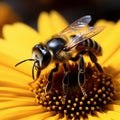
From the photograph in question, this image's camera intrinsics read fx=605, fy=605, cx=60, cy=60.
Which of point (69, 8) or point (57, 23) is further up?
point (69, 8)

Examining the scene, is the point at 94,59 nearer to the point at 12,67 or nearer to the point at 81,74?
the point at 81,74

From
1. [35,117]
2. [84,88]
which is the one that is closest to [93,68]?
[84,88]

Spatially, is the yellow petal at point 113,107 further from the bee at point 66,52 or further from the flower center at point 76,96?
the bee at point 66,52

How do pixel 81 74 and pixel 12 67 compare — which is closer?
pixel 81 74

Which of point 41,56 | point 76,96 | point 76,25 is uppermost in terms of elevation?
point 76,25

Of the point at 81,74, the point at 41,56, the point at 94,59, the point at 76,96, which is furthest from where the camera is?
the point at 94,59

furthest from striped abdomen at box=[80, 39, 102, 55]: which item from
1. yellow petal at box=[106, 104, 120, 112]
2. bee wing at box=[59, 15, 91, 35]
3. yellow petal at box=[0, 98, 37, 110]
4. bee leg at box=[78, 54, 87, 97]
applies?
yellow petal at box=[0, 98, 37, 110]

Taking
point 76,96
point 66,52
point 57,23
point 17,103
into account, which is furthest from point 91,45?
point 57,23
